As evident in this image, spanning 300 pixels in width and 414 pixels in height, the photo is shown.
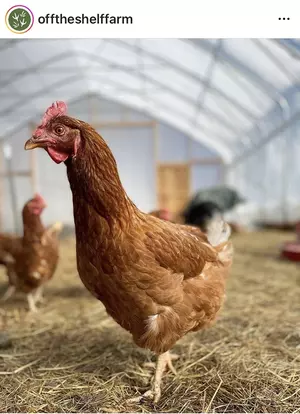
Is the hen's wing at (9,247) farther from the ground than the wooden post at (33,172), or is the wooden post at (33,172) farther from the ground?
the wooden post at (33,172)

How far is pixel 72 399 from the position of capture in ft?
4.50

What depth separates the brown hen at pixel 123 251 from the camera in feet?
3.87

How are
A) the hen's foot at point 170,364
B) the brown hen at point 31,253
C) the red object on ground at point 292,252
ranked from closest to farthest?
the hen's foot at point 170,364 → the brown hen at point 31,253 → the red object on ground at point 292,252

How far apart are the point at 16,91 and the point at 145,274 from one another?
320 centimetres

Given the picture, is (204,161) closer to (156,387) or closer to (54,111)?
(156,387)

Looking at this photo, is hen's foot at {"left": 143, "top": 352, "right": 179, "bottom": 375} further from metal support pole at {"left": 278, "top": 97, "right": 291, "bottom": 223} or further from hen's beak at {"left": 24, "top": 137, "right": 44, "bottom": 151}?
metal support pole at {"left": 278, "top": 97, "right": 291, "bottom": 223}

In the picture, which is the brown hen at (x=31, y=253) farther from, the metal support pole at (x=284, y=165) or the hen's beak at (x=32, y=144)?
the metal support pole at (x=284, y=165)

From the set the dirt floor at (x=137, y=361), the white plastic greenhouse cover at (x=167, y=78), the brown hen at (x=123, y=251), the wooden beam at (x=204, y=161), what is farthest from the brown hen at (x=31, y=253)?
the wooden beam at (x=204, y=161)

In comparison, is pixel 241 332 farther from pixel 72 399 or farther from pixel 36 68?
pixel 36 68

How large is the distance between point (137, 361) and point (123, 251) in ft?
2.53

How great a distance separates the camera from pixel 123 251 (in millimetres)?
1243
